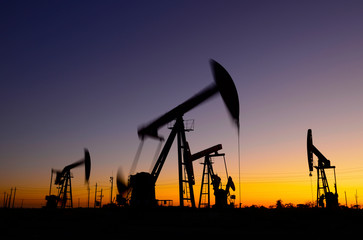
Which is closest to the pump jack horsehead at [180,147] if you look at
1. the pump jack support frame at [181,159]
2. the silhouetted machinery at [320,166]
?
the pump jack support frame at [181,159]

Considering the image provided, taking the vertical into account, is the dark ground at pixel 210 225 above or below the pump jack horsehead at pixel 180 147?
below

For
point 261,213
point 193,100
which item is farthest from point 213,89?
point 261,213

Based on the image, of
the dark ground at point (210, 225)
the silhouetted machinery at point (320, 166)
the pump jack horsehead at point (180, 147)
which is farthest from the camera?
the silhouetted machinery at point (320, 166)

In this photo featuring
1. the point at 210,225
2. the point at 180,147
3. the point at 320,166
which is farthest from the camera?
the point at 320,166

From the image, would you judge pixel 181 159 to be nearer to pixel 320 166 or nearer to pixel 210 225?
pixel 210 225

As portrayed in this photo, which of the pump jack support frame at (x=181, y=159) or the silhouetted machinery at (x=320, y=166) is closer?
the pump jack support frame at (x=181, y=159)

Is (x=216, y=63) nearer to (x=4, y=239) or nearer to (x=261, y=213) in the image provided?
(x=261, y=213)

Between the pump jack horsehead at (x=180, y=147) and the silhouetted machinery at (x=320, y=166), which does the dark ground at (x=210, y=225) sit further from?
the silhouetted machinery at (x=320, y=166)

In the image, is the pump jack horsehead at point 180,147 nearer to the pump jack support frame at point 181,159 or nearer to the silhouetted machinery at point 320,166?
the pump jack support frame at point 181,159

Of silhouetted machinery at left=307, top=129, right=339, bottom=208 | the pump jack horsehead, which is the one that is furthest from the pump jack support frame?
silhouetted machinery at left=307, top=129, right=339, bottom=208

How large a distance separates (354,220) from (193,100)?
32.9 ft

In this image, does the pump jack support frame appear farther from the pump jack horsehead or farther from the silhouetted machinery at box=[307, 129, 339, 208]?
the silhouetted machinery at box=[307, 129, 339, 208]

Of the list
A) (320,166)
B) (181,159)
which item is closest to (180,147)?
(181,159)

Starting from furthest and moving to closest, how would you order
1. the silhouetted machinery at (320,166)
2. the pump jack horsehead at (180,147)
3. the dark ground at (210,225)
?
the silhouetted machinery at (320,166)
the pump jack horsehead at (180,147)
the dark ground at (210,225)
